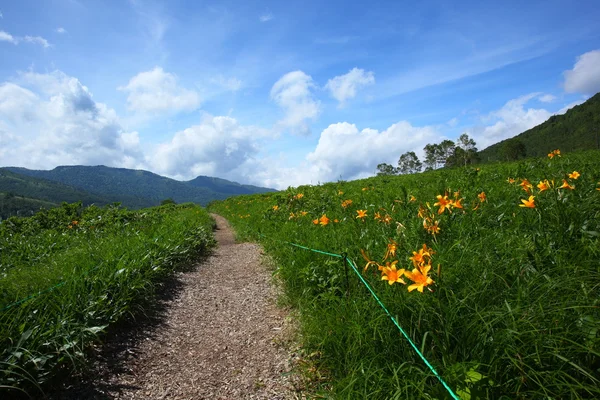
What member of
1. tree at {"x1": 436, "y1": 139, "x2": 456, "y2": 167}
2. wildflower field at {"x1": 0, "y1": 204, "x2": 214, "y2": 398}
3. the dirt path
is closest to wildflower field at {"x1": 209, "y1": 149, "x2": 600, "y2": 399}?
the dirt path

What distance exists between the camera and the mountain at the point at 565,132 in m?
116

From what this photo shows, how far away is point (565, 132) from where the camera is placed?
13025cm

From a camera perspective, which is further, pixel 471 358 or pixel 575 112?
pixel 575 112

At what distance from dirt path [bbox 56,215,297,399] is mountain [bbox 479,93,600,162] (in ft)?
405

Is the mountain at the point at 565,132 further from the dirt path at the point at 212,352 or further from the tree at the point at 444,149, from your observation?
the dirt path at the point at 212,352

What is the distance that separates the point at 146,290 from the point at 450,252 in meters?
3.74

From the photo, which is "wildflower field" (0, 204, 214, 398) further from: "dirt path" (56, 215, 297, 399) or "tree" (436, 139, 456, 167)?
"tree" (436, 139, 456, 167)

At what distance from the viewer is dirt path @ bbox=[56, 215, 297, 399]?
264cm

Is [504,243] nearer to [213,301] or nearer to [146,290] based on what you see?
[213,301]

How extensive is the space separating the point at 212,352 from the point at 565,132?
16909 cm

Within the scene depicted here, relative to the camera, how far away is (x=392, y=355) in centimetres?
211

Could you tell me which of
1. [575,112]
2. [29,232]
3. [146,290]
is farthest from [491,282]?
[575,112]

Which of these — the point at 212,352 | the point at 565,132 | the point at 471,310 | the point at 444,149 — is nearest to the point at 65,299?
the point at 212,352

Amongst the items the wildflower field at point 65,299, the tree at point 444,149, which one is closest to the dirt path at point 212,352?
the wildflower field at point 65,299
